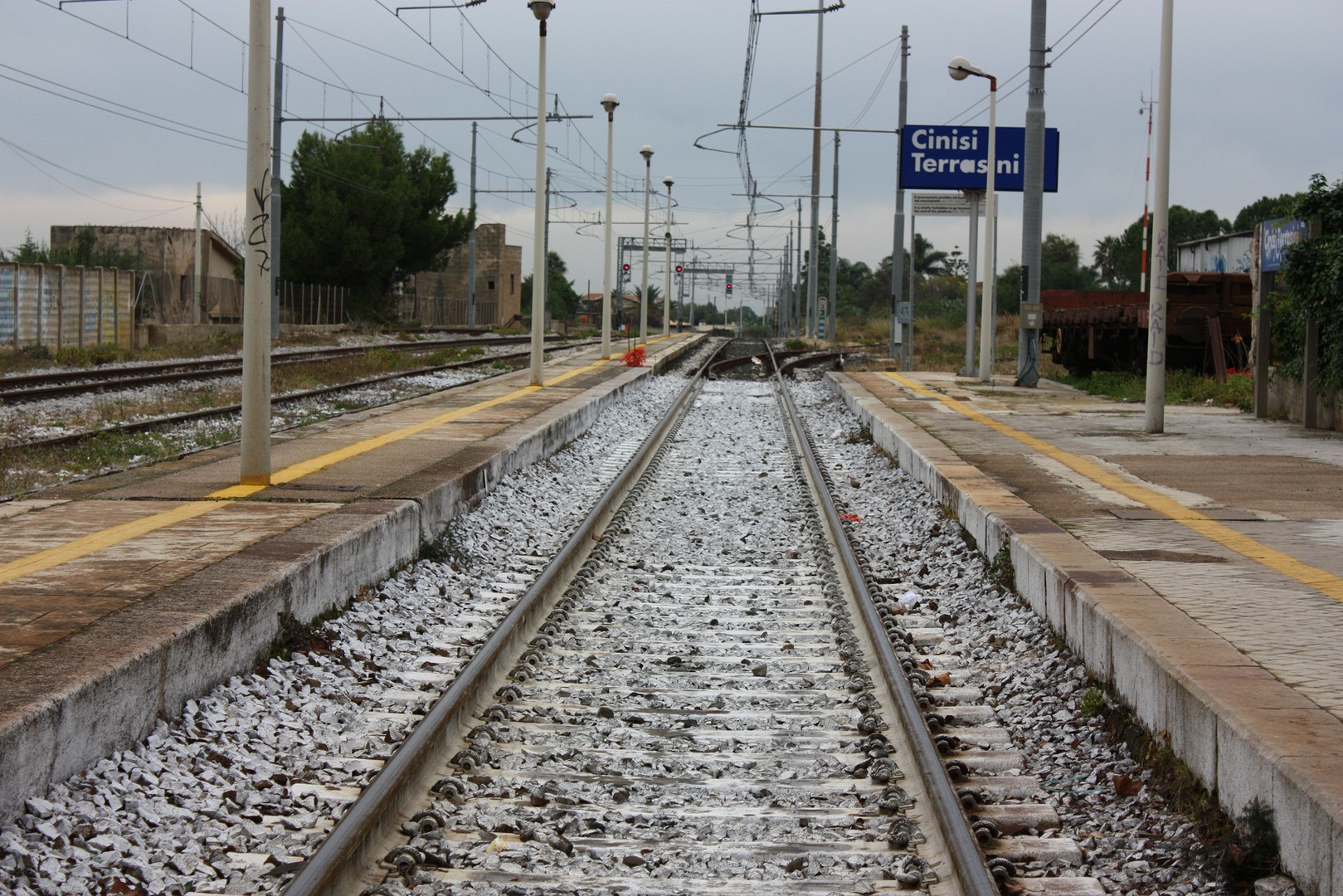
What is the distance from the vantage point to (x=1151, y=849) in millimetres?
4055

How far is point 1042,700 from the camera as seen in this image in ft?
18.5

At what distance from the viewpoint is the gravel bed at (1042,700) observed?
157 inches

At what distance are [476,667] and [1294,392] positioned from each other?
11.6m

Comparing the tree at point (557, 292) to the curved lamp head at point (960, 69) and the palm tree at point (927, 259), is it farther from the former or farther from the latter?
the curved lamp head at point (960, 69)

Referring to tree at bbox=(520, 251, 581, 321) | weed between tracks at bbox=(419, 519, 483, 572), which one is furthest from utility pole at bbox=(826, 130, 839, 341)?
tree at bbox=(520, 251, 581, 321)

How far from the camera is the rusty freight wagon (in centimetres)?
1991

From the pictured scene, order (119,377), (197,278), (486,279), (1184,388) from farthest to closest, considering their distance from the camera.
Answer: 1. (486,279)
2. (197,278)
3. (119,377)
4. (1184,388)

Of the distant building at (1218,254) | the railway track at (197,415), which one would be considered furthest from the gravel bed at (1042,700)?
the distant building at (1218,254)

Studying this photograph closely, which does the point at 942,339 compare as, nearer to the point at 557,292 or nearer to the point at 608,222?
the point at 608,222

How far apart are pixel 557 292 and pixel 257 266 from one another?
10808 cm

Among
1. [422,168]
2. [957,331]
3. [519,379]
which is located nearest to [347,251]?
[422,168]

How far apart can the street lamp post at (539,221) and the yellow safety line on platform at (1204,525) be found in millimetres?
8299

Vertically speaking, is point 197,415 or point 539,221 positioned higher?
point 539,221

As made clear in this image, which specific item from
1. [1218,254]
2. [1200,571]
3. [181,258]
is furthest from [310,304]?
[1200,571]
